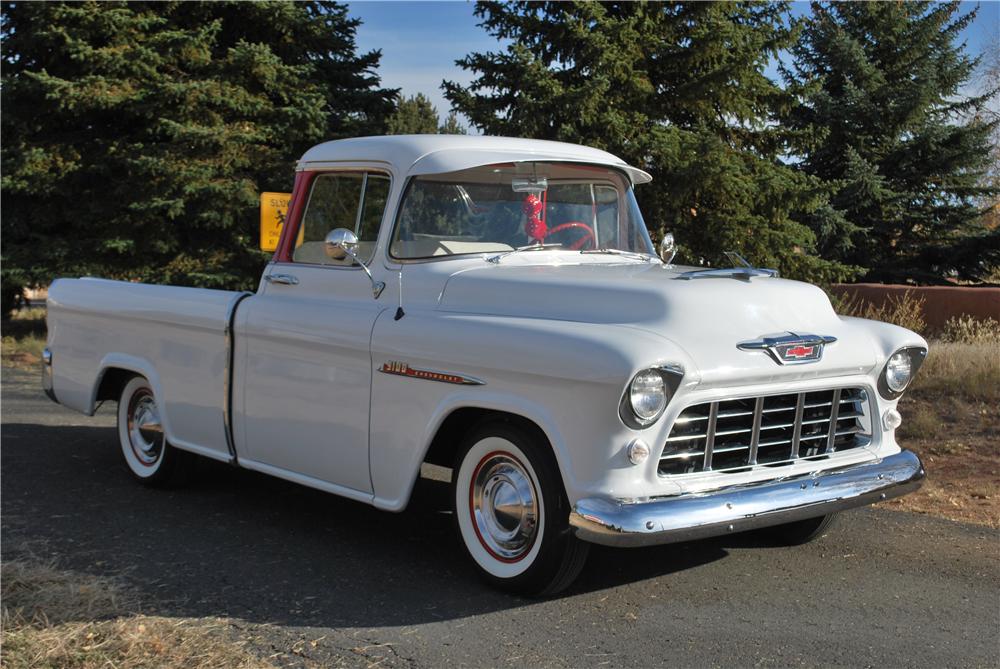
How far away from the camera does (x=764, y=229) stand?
44.7 ft

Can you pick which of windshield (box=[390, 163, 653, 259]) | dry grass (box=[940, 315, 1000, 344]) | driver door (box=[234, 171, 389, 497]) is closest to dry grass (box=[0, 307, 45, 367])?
driver door (box=[234, 171, 389, 497])

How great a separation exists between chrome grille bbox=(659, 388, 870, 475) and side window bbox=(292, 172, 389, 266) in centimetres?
193

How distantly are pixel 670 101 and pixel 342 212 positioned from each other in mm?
9763

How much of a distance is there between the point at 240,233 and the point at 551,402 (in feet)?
39.2

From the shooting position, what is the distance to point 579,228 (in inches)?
212

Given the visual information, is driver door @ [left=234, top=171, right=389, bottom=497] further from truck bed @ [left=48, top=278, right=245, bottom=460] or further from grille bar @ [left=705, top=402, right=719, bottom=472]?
grille bar @ [left=705, top=402, right=719, bottom=472]

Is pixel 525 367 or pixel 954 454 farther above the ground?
pixel 525 367

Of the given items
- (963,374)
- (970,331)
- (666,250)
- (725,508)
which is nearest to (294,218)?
(666,250)

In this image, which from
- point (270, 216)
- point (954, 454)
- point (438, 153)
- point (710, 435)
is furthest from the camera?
point (270, 216)

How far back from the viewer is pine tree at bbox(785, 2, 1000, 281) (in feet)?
62.8

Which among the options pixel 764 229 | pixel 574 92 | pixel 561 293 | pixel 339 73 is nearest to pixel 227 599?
pixel 561 293

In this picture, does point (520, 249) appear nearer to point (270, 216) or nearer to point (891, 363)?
point (891, 363)

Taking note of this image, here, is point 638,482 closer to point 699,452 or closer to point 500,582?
point 699,452

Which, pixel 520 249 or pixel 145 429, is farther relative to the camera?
pixel 145 429
